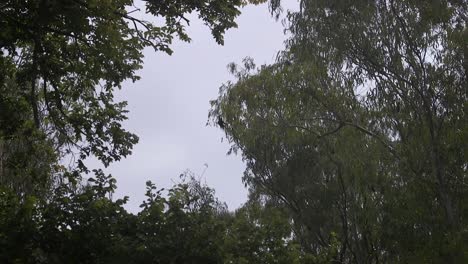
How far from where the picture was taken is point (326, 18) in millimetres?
17578

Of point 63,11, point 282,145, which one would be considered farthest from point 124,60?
point 282,145

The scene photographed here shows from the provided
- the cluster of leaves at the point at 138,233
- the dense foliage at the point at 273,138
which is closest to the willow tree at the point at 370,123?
the dense foliage at the point at 273,138

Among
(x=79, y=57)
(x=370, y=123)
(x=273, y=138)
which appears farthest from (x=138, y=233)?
A: (x=273, y=138)

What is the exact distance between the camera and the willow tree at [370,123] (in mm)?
15180

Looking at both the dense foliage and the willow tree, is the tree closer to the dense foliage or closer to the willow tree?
the dense foliage

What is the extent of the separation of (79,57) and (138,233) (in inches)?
179

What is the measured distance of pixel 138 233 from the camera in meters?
8.46

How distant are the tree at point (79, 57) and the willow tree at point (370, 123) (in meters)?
4.69

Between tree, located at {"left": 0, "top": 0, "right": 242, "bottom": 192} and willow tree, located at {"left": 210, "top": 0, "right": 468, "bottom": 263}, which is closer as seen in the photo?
tree, located at {"left": 0, "top": 0, "right": 242, "bottom": 192}

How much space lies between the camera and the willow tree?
15.2 m

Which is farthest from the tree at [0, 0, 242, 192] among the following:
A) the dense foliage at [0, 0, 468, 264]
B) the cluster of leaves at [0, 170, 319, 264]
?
the cluster of leaves at [0, 170, 319, 264]

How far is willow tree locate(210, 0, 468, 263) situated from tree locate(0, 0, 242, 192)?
4.69 metres

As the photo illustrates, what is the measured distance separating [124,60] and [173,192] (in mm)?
3867

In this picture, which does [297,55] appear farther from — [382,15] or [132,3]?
[132,3]
